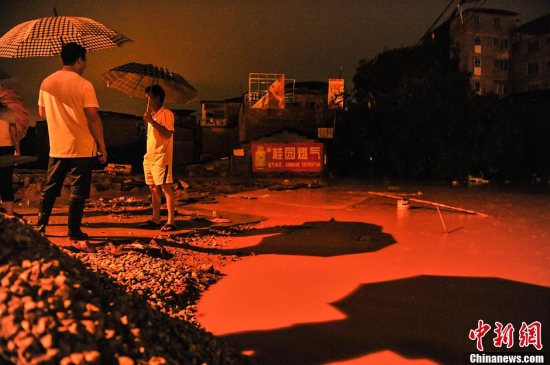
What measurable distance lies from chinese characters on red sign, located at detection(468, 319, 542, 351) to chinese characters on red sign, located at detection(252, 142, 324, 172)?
16164 mm

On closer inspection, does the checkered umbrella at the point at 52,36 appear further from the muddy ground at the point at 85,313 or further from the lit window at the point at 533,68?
the lit window at the point at 533,68

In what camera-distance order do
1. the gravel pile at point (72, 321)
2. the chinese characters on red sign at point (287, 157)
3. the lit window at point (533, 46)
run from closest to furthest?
the gravel pile at point (72, 321) < the chinese characters on red sign at point (287, 157) < the lit window at point (533, 46)

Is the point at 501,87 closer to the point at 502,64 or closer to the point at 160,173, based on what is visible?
the point at 502,64

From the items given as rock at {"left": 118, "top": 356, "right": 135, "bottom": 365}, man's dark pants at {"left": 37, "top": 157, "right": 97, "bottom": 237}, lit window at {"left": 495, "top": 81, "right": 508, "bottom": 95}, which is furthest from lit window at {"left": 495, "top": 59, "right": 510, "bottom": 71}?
rock at {"left": 118, "top": 356, "right": 135, "bottom": 365}

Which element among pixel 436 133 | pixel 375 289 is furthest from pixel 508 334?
pixel 436 133

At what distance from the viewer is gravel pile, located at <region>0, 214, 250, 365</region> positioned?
5.31 feet

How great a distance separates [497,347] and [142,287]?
2.50 m

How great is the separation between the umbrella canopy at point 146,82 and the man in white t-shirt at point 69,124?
5.84 feet

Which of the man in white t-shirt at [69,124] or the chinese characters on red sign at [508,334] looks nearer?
the chinese characters on red sign at [508,334]

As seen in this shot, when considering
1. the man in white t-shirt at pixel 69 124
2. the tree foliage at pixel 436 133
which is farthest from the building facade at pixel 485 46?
the man in white t-shirt at pixel 69 124

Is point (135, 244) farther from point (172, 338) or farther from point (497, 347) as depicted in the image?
point (497, 347)

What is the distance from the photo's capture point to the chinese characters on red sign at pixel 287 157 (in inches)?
752

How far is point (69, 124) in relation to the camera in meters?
4.44

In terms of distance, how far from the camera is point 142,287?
3.38 meters
